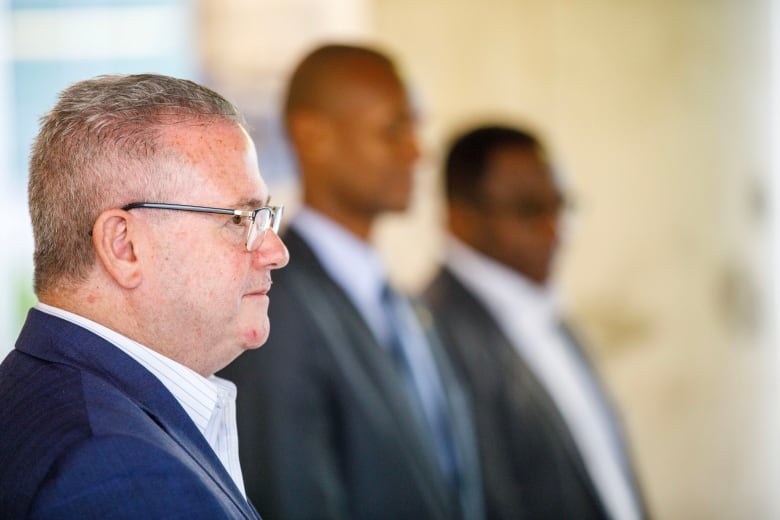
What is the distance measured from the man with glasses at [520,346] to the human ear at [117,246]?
273 centimetres

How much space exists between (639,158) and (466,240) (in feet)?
3.52

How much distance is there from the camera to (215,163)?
5.59ft

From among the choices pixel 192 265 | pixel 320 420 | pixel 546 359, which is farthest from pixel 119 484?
pixel 546 359

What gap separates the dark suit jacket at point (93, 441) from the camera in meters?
1.35

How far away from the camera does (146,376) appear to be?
155 cm

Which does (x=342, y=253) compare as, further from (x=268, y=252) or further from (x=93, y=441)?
(x=93, y=441)

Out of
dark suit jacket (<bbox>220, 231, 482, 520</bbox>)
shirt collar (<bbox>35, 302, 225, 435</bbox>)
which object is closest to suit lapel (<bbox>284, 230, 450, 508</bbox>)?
dark suit jacket (<bbox>220, 231, 482, 520</bbox>)

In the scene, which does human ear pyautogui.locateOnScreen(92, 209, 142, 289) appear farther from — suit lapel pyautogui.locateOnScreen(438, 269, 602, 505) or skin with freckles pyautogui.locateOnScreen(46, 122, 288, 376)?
suit lapel pyautogui.locateOnScreen(438, 269, 602, 505)

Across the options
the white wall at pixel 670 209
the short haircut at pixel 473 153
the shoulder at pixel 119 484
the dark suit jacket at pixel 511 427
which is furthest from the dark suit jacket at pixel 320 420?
the shoulder at pixel 119 484

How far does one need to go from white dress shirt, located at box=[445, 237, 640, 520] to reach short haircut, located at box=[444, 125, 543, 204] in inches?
8.2

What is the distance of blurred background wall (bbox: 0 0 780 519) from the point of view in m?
4.98

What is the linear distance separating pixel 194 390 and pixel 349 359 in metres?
2.08

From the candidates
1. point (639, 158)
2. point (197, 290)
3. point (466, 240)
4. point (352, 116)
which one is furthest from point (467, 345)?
point (197, 290)

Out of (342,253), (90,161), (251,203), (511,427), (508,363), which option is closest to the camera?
(90,161)
